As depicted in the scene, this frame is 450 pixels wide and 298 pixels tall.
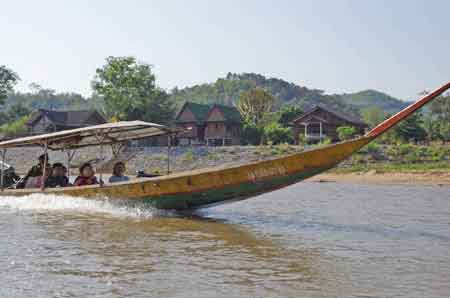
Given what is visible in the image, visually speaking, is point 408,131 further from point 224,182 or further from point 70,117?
point 70,117

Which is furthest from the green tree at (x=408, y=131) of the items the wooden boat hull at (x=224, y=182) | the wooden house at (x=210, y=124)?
the wooden boat hull at (x=224, y=182)

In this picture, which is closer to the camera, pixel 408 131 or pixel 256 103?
pixel 408 131

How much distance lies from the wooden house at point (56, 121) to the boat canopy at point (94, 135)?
152 feet

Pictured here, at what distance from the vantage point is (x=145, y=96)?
55.1 m

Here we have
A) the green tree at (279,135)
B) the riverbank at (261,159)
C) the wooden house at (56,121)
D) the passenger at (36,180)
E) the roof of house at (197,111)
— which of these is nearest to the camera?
the passenger at (36,180)

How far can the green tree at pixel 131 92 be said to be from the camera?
2128 inches

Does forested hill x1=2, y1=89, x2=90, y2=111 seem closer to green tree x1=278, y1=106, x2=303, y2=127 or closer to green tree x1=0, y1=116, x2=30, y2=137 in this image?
green tree x1=0, y1=116, x2=30, y2=137

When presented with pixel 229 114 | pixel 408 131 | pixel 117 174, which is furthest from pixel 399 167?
pixel 229 114

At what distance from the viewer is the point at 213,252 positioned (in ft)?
24.6

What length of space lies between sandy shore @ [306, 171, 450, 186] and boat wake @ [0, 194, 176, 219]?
60.6ft

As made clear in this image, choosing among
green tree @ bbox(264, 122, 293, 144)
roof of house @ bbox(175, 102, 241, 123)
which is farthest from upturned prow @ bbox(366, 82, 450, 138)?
roof of house @ bbox(175, 102, 241, 123)

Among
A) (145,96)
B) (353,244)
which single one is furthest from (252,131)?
(353,244)

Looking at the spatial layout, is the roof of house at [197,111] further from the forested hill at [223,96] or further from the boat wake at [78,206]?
the forested hill at [223,96]

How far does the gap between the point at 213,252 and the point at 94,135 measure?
6.25m
